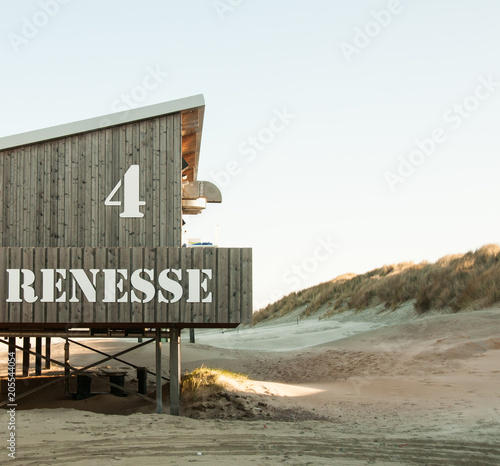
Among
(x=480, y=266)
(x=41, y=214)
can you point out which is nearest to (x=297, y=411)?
(x=41, y=214)

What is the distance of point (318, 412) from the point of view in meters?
13.8

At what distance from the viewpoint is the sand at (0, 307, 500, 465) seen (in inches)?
372

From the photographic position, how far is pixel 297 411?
537 inches

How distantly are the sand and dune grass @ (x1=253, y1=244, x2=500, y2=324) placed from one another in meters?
3.11

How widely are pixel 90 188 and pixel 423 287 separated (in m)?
21.4

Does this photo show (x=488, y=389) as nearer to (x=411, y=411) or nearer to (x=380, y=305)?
(x=411, y=411)

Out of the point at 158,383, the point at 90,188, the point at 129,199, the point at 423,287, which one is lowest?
the point at 158,383

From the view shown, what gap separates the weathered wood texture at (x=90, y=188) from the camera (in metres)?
13.3

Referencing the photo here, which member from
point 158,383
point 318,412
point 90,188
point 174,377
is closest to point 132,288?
point 174,377

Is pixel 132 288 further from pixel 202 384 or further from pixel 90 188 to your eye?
pixel 202 384

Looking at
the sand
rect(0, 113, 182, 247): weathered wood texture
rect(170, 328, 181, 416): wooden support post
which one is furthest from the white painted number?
the sand

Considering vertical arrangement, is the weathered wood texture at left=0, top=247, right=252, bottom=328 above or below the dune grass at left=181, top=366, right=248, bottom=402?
above

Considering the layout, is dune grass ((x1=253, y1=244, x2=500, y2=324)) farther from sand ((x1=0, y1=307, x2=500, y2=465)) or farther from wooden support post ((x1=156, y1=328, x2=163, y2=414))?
wooden support post ((x1=156, y1=328, x2=163, y2=414))

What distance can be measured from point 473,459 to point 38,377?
13541 mm
